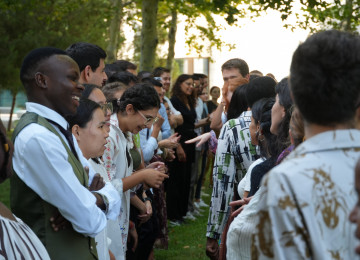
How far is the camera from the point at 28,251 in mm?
2896

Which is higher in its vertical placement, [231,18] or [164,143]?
[231,18]

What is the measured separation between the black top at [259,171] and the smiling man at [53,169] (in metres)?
1.05

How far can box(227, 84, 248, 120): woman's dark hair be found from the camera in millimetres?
5879

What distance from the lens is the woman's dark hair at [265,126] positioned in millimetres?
4270

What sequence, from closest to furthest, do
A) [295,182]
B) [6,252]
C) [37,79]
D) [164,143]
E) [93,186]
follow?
[295,182]
[6,252]
[37,79]
[93,186]
[164,143]

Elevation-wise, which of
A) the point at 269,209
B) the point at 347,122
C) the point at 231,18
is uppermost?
the point at 231,18

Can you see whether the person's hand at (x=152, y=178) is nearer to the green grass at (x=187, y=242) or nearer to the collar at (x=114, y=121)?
the collar at (x=114, y=121)

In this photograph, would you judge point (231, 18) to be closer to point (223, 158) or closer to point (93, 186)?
point (223, 158)

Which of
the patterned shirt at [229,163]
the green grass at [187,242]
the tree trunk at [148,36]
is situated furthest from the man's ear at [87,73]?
the tree trunk at [148,36]

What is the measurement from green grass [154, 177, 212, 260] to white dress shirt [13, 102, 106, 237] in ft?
17.2

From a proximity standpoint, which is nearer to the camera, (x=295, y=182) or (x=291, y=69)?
(x=295, y=182)

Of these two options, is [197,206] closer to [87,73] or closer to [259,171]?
[87,73]

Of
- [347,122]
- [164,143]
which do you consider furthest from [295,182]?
[164,143]

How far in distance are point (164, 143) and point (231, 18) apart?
5634mm
